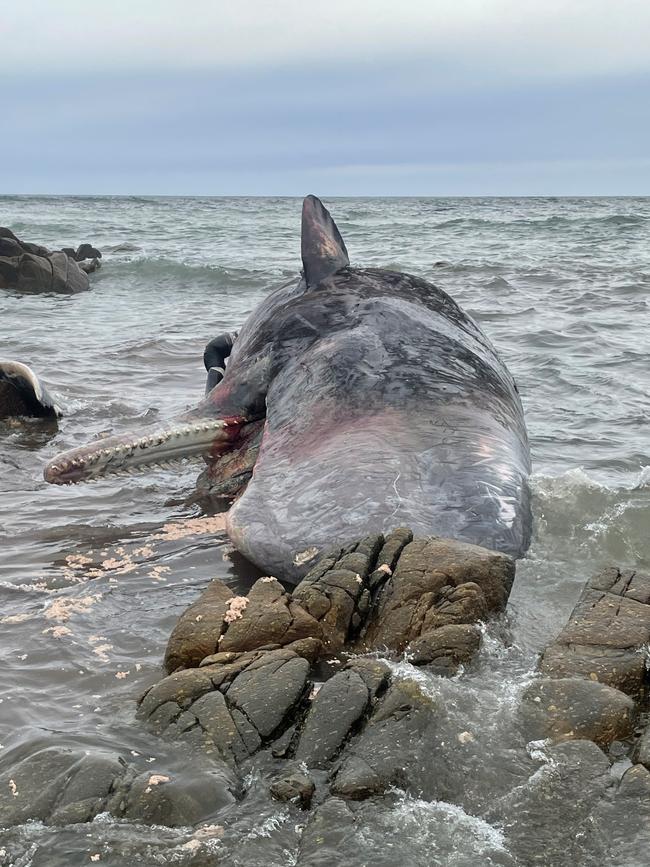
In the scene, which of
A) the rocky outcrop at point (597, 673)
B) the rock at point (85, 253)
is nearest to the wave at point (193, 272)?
the rock at point (85, 253)

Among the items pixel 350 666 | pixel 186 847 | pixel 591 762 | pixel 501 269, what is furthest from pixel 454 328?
pixel 501 269

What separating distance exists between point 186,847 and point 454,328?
15.3 feet

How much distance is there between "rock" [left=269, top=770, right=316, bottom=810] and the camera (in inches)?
124

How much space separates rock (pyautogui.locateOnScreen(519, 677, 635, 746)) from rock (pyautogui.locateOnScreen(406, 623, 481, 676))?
1.29 ft

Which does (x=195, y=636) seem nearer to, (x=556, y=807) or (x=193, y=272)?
(x=556, y=807)

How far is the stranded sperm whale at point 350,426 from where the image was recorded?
198 inches

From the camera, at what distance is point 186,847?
2.96m

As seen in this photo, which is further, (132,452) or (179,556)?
Answer: (132,452)

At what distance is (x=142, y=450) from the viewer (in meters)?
6.53

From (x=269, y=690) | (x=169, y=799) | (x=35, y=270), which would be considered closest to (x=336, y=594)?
(x=269, y=690)

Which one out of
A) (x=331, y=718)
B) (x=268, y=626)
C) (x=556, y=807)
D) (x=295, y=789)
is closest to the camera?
(x=556, y=807)

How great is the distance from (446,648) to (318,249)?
418cm

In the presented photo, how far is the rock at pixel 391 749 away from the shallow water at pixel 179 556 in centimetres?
6

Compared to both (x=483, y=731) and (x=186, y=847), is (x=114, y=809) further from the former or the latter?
(x=483, y=731)
